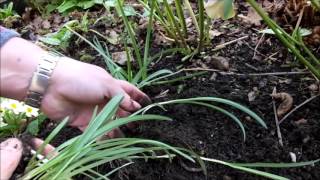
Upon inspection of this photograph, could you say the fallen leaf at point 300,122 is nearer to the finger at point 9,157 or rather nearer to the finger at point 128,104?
the finger at point 128,104

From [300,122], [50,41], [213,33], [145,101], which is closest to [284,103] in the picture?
[300,122]

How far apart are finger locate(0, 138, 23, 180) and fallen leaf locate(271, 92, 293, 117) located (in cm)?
78

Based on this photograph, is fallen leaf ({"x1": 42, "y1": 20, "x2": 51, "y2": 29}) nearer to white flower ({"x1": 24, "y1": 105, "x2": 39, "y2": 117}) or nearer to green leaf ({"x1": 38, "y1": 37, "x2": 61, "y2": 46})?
green leaf ({"x1": 38, "y1": 37, "x2": 61, "y2": 46})

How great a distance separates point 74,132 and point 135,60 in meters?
0.42

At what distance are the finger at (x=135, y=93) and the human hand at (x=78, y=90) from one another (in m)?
0.01

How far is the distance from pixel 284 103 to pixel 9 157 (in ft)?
2.72

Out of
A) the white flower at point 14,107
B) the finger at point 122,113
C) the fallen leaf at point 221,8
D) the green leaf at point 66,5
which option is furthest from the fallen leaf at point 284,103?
the green leaf at point 66,5

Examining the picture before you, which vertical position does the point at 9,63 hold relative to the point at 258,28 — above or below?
above

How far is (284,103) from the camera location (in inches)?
61.5

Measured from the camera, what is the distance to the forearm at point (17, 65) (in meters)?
1.26

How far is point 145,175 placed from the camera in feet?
4.66

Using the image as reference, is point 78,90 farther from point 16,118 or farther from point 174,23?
point 174,23

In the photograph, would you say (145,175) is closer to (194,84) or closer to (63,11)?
(194,84)

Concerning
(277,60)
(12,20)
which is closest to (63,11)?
(12,20)
